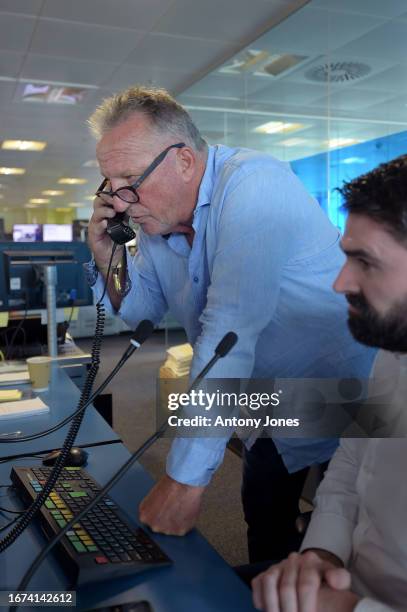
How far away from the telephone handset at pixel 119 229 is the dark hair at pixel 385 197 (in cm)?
70

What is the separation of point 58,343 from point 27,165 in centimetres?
766

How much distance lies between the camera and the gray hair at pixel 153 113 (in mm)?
1202

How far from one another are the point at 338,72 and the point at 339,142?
0.65 meters

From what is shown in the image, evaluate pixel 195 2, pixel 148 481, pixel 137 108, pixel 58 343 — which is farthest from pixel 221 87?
pixel 148 481

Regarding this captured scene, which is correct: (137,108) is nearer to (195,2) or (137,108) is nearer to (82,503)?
(82,503)

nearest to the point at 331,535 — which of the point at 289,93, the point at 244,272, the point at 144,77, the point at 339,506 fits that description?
the point at 339,506

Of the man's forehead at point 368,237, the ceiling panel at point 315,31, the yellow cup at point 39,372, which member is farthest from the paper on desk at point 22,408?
the ceiling panel at point 315,31

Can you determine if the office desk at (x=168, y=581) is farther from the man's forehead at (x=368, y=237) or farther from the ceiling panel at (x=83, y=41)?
the ceiling panel at (x=83, y=41)

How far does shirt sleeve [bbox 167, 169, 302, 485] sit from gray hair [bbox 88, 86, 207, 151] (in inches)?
7.9

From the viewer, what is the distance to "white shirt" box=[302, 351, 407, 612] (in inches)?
33.9

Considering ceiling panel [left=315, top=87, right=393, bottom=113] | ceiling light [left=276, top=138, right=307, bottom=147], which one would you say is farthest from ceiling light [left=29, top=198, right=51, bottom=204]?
ceiling panel [left=315, top=87, right=393, bottom=113]

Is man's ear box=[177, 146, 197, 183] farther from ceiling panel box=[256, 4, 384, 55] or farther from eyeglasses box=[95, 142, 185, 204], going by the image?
ceiling panel box=[256, 4, 384, 55]

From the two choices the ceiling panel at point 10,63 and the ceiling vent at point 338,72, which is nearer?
the ceiling vent at point 338,72

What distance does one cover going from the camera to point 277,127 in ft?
14.4
